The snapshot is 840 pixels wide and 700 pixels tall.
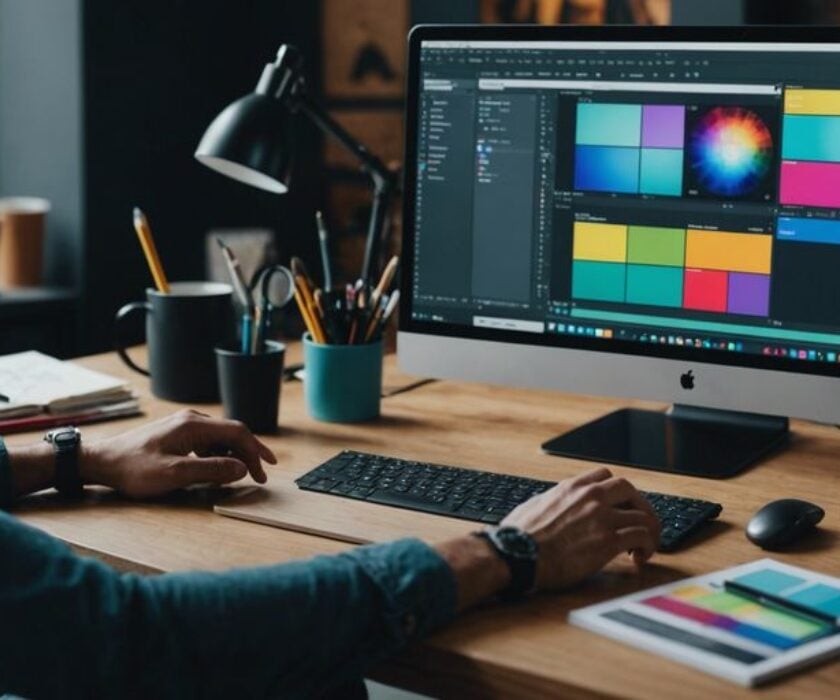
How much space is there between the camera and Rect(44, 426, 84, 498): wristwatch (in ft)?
4.78

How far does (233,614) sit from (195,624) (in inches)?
1.1

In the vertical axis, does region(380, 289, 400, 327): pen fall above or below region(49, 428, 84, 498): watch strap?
above

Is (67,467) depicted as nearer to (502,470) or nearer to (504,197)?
(502,470)

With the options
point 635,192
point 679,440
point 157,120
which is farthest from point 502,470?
point 157,120

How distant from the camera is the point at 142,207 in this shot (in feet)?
9.52

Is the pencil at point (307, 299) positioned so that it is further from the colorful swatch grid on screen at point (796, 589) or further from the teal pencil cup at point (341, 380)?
the colorful swatch grid on screen at point (796, 589)

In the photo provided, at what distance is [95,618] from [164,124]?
6.64 feet

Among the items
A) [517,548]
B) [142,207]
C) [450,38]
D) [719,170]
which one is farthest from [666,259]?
[142,207]

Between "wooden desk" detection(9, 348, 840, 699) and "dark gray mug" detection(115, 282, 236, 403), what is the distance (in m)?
0.03

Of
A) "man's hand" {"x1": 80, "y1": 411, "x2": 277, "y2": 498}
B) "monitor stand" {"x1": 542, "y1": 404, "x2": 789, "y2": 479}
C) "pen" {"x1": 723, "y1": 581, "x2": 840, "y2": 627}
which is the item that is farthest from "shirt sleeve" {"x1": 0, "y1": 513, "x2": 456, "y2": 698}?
"monitor stand" {"x1": 542, "y1": 404, "x2": 789, "y2": 479}

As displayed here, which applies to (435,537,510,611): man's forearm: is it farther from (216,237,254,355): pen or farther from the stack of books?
the stack of books

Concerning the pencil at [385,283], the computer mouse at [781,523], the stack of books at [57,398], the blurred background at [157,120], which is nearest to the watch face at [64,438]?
the stack of books at [57,398]

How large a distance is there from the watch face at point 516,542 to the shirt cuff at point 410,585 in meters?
0.07

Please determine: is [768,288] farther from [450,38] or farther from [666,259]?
[450,38]
